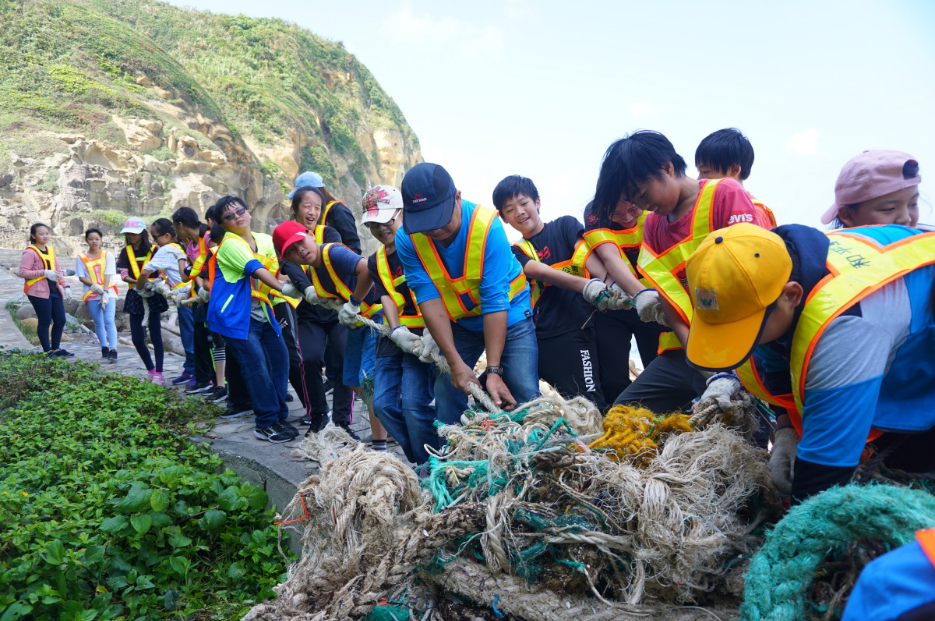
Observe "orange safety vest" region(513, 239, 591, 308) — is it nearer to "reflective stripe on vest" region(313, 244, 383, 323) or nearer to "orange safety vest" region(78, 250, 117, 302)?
"reflective stripe on vest" region(313, 244, 383, 323)

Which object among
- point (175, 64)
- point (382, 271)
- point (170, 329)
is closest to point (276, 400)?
point (382, 271)

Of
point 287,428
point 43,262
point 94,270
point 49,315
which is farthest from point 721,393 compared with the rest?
point 49,315

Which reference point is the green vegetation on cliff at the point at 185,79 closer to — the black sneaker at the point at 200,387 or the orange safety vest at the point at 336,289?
the black sneaker at the point at 200,387

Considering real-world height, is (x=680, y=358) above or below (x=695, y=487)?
above

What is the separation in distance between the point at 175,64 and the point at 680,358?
26009mm

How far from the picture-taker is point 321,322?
4.52m

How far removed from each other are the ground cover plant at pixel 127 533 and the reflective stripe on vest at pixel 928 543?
2672 mm

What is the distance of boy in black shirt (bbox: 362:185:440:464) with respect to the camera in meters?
3.18

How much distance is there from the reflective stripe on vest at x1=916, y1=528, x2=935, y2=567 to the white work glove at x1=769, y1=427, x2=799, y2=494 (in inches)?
41.3

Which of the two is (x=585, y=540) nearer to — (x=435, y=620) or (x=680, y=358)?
(x=435, y=620)

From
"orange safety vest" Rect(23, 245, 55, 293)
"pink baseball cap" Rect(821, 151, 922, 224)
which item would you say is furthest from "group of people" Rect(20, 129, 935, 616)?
"orange safety vest" Rect(23, 245, 55, 293)

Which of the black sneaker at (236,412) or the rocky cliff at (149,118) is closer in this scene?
the black sneaker at (236,412)

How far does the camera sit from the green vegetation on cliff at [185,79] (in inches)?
767

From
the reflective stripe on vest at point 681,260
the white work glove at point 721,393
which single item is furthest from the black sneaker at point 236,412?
the white work glove at point 721,393
